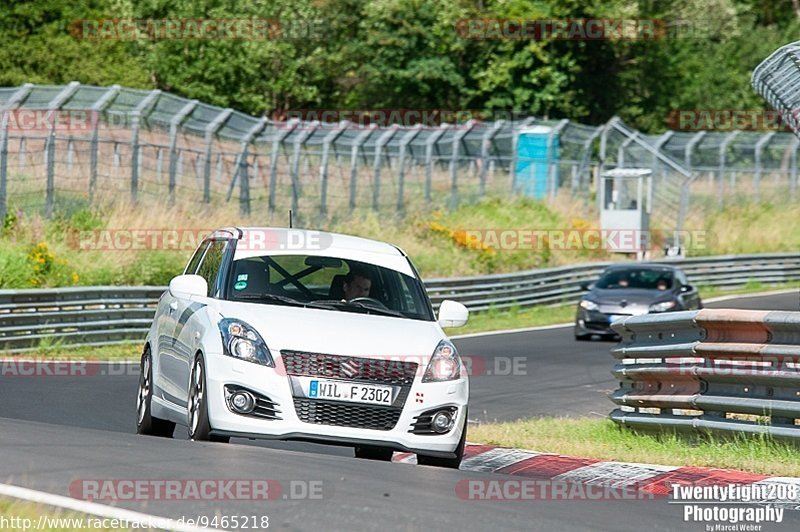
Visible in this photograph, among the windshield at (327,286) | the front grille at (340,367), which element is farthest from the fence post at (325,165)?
the front grille at (340,367)

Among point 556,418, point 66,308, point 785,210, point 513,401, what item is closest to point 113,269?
point 66,308

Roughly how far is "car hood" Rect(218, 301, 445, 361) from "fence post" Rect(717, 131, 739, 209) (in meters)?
38.3

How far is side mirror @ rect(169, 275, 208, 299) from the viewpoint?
1075cm

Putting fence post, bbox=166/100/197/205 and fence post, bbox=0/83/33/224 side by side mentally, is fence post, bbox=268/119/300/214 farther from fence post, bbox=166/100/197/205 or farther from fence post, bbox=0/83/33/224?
fence post, bbox=0/83/33/224

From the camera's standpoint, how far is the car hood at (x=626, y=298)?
2691cm

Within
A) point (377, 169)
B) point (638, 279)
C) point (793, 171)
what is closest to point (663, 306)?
point (638, 279)

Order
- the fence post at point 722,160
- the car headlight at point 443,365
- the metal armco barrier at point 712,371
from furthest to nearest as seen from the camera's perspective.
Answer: the fence post at point 722,160
the metal armco barrier at point 712,371
the car headlight at point 443,365

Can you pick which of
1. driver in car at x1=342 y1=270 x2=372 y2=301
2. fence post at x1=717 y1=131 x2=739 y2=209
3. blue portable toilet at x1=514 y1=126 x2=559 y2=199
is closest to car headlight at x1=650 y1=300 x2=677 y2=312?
driver in car at x1=342 y1=270 x2=372 y2=301

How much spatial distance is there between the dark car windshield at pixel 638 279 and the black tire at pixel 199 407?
18.5 metres

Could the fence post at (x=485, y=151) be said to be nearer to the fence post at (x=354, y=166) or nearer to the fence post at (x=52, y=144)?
the fence post at (x=354, y=166)

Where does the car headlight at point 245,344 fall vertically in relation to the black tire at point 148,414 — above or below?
above

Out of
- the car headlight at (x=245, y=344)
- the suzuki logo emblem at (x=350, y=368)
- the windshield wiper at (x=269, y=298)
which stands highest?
the windshield wiper at (x=269, y=298)

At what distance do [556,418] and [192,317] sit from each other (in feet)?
18.2

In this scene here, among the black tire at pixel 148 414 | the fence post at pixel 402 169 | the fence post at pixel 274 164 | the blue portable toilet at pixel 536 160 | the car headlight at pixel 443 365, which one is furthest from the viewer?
the blue portable toilet at pixel 536 160
